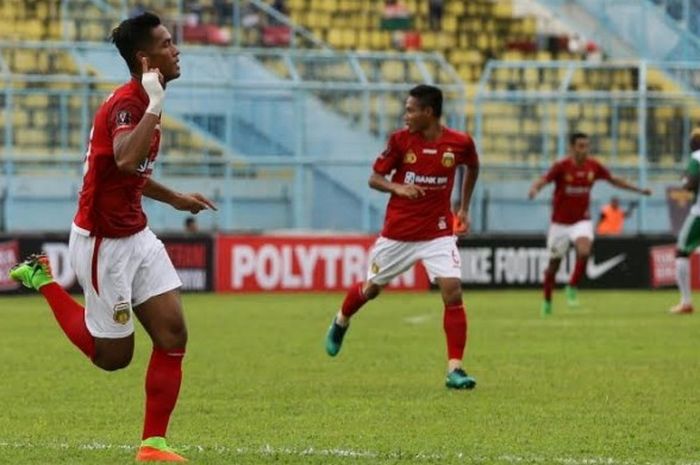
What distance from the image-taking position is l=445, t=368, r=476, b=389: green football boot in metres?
13.1

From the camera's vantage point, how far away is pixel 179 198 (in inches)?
356

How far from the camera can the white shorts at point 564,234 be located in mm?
24469

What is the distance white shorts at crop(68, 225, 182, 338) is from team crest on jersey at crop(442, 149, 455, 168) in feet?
18.7

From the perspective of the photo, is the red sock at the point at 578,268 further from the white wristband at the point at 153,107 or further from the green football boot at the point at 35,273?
the white wristband at the point at 153,107

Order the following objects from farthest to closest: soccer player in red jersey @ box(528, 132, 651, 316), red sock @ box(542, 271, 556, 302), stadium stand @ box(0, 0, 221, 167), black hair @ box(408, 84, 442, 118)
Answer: stadium stand @ box(0, 0, 221, 167) < soccer player in red jersey @ box(528, 132, 651, 316) < red sock @ box(542, 271, 556, 302) < black hair @ box(408, 84, 442, 118)

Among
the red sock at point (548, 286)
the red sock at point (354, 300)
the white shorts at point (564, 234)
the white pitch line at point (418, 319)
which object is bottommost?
the white pitch line at point (418, 319)

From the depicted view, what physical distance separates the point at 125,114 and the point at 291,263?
72.2 feet

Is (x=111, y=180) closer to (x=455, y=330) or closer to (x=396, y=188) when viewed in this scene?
(x=455, y=330)

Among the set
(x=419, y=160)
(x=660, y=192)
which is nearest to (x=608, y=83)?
(x=660, y=192)

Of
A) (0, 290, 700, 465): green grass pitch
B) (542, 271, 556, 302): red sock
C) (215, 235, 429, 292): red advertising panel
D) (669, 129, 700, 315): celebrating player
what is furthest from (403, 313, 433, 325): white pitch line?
(215, 235, 429, 292): red advertising panel

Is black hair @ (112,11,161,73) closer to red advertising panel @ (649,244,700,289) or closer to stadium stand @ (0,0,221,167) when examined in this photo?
stadium stand @ (0,0,221,167)

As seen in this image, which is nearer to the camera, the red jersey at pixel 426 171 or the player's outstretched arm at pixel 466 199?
the red jersey at pixel 426 171

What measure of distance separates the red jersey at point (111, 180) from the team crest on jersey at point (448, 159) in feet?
18.7

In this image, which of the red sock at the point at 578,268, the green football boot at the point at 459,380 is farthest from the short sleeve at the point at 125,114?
the red sock at the point at 578,268
